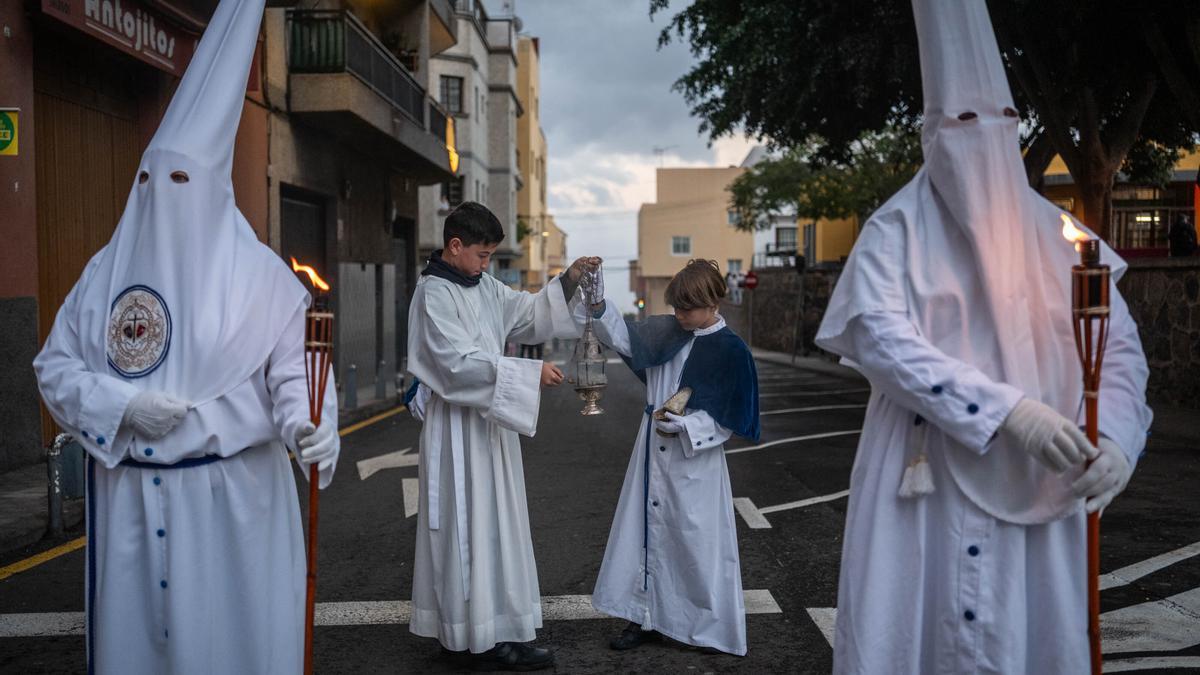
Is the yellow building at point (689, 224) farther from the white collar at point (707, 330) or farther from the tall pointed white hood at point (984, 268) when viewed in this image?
the tall pointed white hood at point (984, 268)

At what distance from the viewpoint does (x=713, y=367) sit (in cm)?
479

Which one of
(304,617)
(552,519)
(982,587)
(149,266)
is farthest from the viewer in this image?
(552,519)

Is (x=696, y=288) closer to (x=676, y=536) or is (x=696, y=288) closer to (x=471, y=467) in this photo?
(x=676, y=536)

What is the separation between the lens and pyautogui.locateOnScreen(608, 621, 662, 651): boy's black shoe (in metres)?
4.73

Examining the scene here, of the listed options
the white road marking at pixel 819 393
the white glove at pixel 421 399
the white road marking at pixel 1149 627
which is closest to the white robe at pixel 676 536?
the white road marking at pixel 1149 627

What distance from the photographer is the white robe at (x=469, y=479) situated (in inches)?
173

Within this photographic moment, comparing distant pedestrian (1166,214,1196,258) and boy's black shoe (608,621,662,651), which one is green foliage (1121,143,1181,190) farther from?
boy's black shoe (608,621,662,651)

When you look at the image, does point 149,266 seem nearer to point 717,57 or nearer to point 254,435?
point 254,435

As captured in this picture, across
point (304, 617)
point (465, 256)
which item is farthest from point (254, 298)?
point (465, 256)

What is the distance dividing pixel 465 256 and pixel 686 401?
118 centimetres

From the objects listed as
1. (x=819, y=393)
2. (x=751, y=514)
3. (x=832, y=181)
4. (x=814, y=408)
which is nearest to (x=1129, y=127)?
(x=814, y=408)

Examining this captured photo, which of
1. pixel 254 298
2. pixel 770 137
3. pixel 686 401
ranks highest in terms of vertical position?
pixel 770 137

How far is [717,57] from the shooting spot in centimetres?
1669

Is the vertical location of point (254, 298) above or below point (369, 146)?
below
